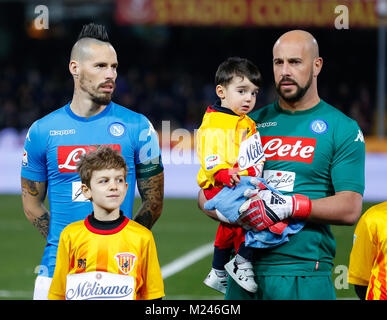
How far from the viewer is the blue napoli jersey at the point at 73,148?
4164 millimetres

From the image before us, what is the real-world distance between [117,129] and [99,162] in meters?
0.59

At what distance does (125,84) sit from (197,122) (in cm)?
242

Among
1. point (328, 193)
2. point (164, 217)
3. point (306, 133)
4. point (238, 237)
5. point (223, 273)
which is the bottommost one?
point (164, 217)

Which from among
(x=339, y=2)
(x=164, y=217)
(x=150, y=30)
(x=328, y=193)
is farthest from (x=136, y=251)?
(x=150, y=30)

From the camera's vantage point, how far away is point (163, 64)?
2247 cm

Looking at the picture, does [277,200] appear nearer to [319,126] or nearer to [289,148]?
[289,148]

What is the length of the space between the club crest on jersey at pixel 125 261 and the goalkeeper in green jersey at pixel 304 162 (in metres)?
0.59

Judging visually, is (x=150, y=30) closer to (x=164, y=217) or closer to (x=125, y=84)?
(x=125, y=84)

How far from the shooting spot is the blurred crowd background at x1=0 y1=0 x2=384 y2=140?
19656 millimetres

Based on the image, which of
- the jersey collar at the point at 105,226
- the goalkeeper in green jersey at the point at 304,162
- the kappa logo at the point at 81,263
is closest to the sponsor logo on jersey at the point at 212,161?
the goalkeeper in green jersey at the point at 304,162

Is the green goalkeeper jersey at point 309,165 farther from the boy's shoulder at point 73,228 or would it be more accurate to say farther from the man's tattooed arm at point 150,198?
the boy's shoulder at point 73,228

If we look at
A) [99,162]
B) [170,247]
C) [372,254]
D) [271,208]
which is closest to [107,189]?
[99,162]

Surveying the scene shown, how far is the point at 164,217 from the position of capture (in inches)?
503

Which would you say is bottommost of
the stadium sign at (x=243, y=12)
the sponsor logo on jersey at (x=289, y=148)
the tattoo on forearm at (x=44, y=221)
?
the tattoo on forearm at (x=44, y=221)
